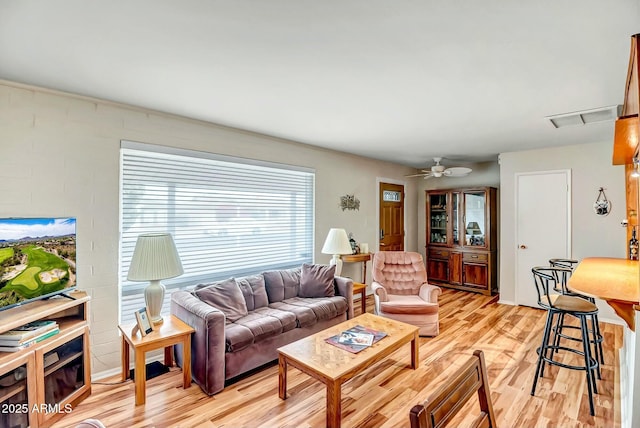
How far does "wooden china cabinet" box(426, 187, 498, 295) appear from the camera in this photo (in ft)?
17.5

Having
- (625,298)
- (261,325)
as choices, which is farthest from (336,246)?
(625,298)

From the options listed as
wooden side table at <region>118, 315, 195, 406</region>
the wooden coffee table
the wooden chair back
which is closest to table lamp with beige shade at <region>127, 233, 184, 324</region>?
wooden side table at <region>118, 315, 195, 406</region>

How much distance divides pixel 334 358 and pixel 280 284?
146cm

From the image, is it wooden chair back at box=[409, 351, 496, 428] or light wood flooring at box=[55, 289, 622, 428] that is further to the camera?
light wood flooring at box=[55, 289, 622, 428]

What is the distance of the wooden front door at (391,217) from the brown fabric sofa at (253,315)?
2.29 metres

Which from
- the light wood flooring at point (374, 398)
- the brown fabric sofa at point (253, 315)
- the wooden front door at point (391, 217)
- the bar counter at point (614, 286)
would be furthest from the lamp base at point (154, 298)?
the wooden front door at point (391, 217)

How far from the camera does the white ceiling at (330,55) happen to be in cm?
148

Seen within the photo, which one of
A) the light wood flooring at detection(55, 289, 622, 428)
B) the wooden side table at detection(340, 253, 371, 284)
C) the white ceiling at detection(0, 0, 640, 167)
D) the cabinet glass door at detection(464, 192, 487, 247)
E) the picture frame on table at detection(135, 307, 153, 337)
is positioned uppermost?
the white ceiling at detection(0, 0, 640, 167)

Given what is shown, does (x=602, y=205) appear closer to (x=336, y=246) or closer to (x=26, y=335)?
(x=336, y=246)

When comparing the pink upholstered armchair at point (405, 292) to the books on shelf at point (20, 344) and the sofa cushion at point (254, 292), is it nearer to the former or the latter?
the sofa cushion at point (254, 292)

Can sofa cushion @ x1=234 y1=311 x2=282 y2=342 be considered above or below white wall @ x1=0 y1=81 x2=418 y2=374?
below

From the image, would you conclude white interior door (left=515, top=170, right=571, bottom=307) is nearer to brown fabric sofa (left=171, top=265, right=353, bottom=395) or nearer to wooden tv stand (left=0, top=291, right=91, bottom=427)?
brown fabric sofa (left=171, top=265, right=353, bottom=395)

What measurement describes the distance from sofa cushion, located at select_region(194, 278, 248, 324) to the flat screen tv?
989 mm

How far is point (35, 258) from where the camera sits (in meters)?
2.07
